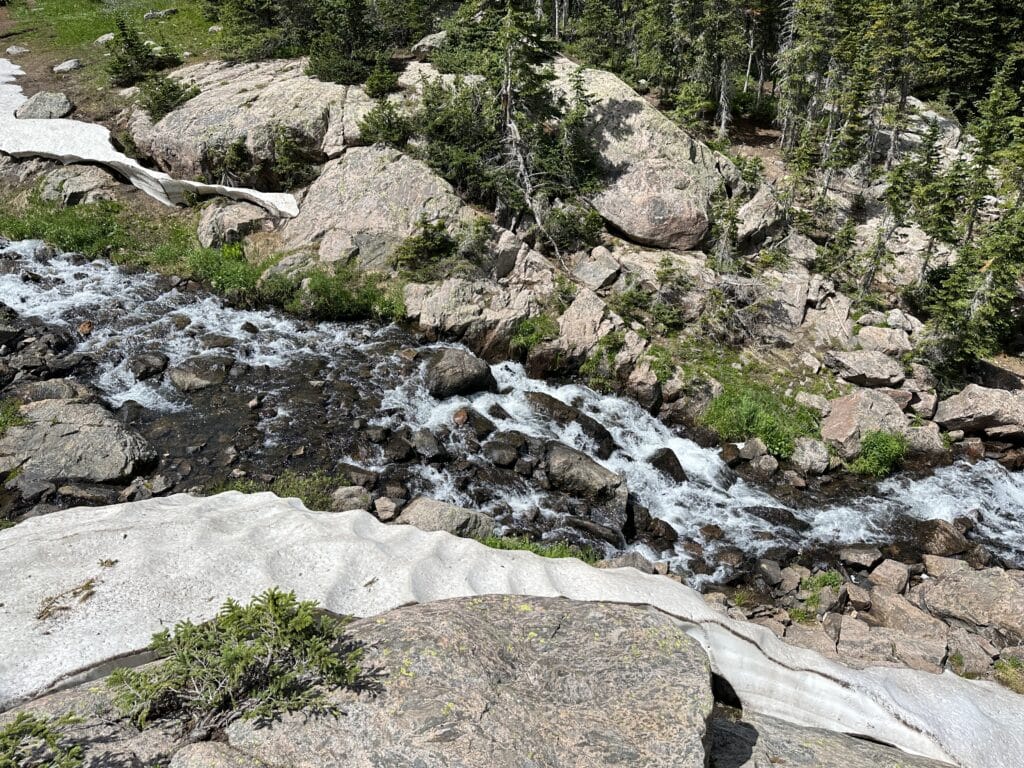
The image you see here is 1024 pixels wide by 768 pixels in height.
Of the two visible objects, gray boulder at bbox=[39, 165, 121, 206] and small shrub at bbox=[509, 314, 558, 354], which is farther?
gray boulder at bbox=[39, 165, 121, 206]

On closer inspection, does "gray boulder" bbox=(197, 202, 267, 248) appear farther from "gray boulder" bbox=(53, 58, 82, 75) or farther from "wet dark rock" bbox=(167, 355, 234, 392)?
"gray boulder" bbox=(53, 58, 82, 75)

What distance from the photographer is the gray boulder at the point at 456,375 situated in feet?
58.4

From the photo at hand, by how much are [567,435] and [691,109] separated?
19562 millimetres

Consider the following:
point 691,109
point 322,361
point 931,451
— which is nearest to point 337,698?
point 322,361

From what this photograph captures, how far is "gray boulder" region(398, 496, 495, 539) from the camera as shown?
39.2ft

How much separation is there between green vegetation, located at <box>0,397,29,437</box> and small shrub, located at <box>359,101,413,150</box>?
1710cm

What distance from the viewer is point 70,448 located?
13.4 m

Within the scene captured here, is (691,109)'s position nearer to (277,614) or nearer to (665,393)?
(665,393)

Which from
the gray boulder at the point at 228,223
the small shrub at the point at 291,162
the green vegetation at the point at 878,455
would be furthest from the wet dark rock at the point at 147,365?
the green vegetation at the point at 878,455

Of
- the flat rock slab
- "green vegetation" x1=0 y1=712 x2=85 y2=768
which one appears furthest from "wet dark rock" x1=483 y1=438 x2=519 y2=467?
"green vegetation" x1=0 y1=712 x2=85 y2=768

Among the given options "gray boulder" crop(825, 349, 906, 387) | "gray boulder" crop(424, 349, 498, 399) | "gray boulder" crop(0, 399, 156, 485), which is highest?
"gray boulder" crop(0, 399, 156, 485)

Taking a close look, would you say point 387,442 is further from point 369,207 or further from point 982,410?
point 982,410

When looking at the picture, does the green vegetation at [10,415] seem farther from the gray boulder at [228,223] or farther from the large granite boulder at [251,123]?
the large granite boulder at [251,123]

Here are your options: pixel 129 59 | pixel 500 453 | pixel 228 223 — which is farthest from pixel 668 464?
pixel 129 59
